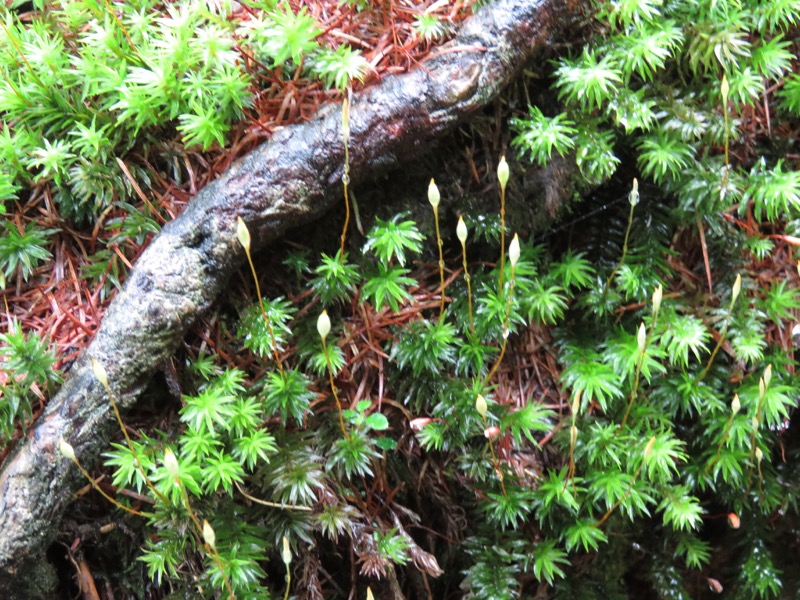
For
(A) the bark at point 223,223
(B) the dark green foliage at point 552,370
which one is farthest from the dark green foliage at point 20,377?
(B) the dark green foliage at point 552,370

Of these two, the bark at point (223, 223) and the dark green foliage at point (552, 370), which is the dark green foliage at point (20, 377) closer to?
the bark at point (223, 223)

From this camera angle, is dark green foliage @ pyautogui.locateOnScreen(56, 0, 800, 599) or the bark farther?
dark green foliage @ pyautogui.locateOnScreen(56, 0, 800, 599)

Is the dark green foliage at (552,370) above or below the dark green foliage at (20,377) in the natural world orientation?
below

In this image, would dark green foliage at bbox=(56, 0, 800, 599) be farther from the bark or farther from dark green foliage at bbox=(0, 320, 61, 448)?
dark green foliage at bbox=(0, 320, 61, 448)

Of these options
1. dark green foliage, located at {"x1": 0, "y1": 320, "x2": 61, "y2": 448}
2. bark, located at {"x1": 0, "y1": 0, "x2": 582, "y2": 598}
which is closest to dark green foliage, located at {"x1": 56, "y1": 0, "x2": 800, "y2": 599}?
bark, located at {"x1": 0, "y1": 0, "x2": 582, "y2": 598}

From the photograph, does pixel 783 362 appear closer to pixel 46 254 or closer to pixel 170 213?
pixel 170 213

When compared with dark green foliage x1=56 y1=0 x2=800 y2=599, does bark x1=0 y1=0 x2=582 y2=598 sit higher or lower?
higher

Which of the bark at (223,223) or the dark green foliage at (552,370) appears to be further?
the dark green foliage at (552,370)

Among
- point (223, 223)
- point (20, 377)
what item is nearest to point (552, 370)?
point (223, 223)

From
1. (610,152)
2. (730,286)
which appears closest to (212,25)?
(610,152)
